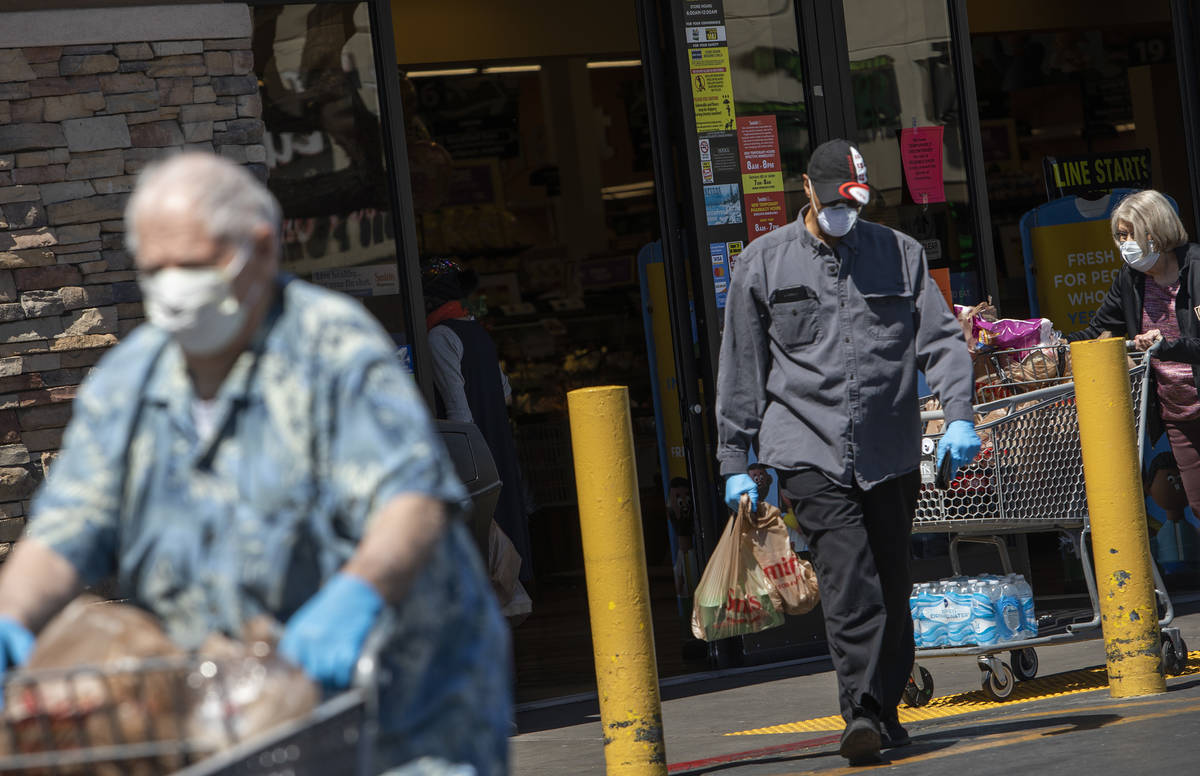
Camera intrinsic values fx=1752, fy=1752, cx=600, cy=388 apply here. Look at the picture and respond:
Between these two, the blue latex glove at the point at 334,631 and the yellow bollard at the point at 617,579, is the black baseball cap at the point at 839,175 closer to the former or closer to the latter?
the yellow bollard at the point at 617,579

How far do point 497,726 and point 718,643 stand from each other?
18.8 feet

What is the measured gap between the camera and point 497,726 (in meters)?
2.54

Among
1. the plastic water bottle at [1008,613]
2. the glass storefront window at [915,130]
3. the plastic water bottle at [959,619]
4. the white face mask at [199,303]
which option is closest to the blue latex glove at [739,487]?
the plastic water bottle at [959,619]

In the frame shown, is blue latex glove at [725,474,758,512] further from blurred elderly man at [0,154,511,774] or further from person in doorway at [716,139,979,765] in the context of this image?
blurred elderly man at [0,154,511,774]

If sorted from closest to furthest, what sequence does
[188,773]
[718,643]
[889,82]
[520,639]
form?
[188,773]
[718,643]
[889,82]
[520,639]

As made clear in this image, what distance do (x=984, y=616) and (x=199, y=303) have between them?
15.9ft

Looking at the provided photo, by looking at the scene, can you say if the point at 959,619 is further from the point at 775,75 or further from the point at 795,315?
the point at 775,75

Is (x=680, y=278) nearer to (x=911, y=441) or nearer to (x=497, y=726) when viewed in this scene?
(x=911, y=441)

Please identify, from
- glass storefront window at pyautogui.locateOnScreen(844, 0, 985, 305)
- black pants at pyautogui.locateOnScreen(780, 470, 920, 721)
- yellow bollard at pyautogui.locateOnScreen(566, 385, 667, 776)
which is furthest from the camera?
glass storefront window at pyautogui.locateOnScreen(844, 0, 985, 305)

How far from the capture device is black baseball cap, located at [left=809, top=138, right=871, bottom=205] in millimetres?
5781

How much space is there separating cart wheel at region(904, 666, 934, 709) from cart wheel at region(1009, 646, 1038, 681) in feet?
1.38

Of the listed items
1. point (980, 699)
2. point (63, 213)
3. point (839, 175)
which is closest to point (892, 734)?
point (980, 699)

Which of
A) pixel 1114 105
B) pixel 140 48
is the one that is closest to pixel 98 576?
pixel 140 48

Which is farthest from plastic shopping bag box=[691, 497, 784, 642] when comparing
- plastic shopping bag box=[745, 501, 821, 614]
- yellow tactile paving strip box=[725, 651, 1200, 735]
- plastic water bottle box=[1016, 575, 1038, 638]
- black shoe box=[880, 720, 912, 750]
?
plastic water bottle box=[1016, 575, 1038, 638]
